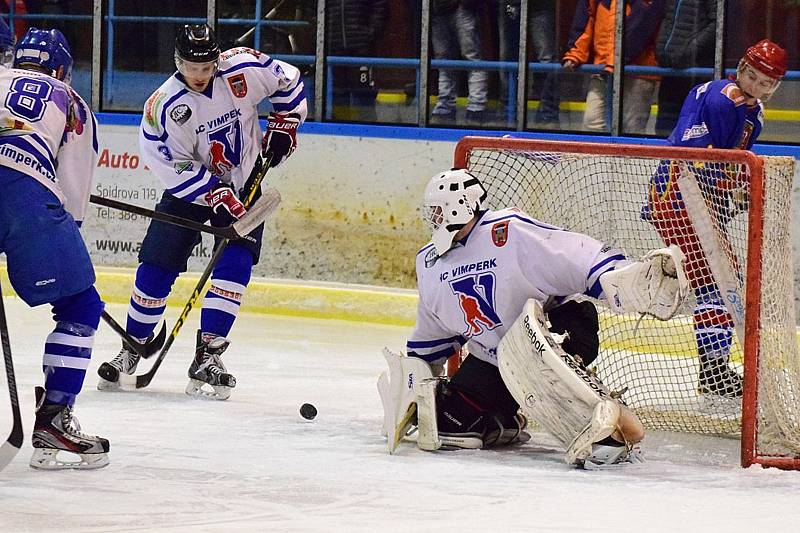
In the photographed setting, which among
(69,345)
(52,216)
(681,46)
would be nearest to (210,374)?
(69,345)

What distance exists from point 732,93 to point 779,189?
74 centimetres

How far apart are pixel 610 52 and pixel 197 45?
2.58m

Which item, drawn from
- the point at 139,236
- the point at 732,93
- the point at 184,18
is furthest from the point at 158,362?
→ the point at 184,18

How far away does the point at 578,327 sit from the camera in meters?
4.03

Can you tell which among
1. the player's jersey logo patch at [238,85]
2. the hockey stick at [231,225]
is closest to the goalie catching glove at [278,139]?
the player's jersey logo patch at [238,85]

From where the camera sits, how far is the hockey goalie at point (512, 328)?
3.80m

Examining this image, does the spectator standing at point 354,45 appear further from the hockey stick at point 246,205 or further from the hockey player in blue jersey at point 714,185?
the hockey player in blue jersey at point 714,185

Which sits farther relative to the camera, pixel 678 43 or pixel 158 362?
pixel 678 43

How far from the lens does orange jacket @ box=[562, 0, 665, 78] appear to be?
6715 mm

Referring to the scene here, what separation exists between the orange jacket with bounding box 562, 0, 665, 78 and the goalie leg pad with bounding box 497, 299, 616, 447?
10.3 ft

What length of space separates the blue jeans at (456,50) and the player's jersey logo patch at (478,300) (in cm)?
319

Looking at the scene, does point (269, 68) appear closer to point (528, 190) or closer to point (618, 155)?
point (528, 190)

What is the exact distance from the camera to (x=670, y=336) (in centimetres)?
502

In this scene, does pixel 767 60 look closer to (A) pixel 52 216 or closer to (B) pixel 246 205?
(B) pixel 246 205
